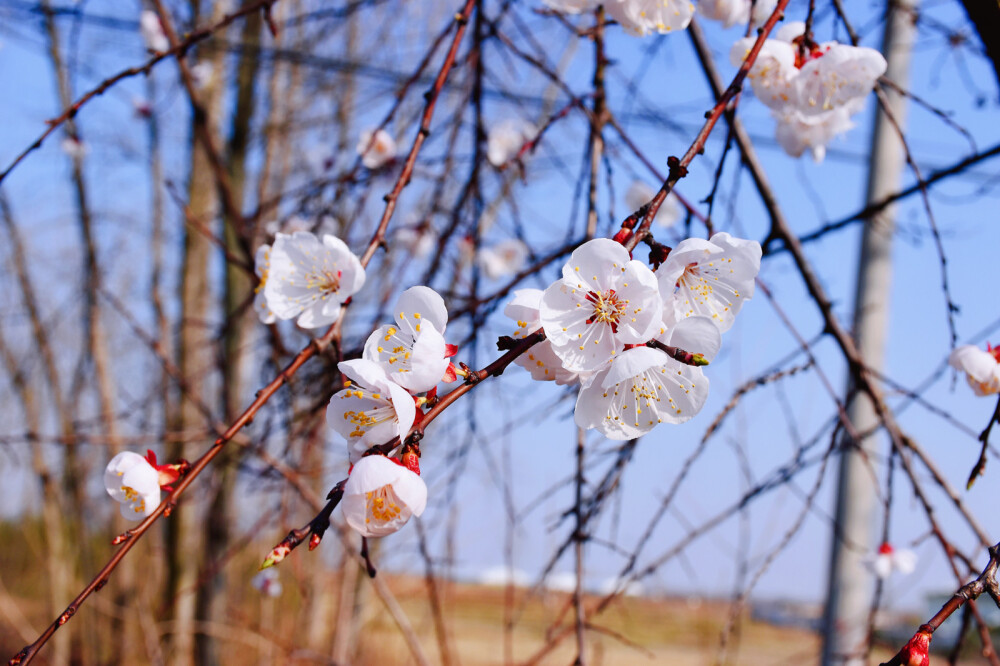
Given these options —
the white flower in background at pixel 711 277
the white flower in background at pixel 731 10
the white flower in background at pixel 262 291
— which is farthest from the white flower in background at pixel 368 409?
the white flower in background at pixel 731 10

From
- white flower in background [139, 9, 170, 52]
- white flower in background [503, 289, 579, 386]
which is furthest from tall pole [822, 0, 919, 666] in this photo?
white flower in background [139, 9, 170, 52]

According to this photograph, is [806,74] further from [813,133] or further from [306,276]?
[306,276]

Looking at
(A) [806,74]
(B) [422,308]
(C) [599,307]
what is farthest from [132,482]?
(A) [806,74]

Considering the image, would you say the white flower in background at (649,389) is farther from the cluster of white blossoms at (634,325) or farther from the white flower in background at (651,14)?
the white flower in background at (651,14)

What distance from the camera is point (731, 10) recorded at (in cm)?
133

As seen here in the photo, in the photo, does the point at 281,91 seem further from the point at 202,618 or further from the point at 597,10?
the point at 597,10

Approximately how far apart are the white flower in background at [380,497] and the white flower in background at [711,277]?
0.29 m

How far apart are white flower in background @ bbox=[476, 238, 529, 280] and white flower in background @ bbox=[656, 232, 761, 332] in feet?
7.40

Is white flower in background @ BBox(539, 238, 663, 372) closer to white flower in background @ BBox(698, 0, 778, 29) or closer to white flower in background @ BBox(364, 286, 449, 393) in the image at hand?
white flower in background @ BBox(364, 286, 449, 393)

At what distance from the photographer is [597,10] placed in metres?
1.48

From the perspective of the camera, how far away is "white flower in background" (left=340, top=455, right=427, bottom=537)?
608 mm

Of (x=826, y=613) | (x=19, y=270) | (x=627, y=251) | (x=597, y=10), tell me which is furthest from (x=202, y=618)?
(x=627, y=251)

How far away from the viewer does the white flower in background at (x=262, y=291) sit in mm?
1091

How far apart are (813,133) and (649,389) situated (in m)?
0.79
